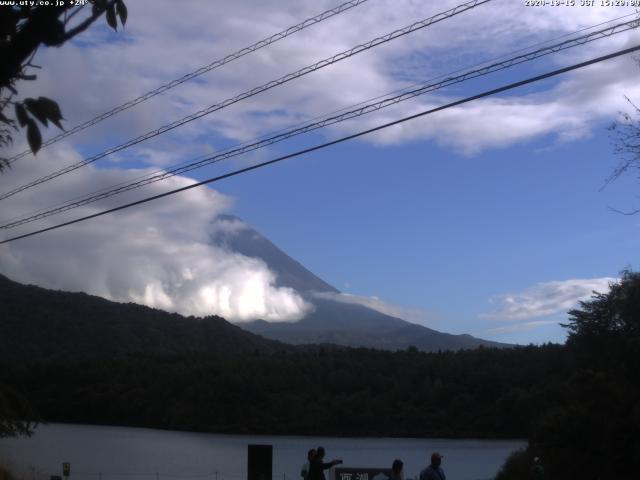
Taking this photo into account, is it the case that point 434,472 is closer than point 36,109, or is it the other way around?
point 36,109

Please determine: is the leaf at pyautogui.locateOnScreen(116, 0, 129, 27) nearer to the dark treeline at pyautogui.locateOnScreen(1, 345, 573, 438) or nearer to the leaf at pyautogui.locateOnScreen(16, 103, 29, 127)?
the leaf at pyautogui.locateOnScreen(16, 103, 29, 127)

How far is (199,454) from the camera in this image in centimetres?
4809

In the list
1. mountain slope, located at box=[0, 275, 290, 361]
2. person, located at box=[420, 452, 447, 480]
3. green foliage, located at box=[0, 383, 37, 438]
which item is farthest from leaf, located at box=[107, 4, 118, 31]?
mountain slope, located at box=[0, 275, 290, 361]

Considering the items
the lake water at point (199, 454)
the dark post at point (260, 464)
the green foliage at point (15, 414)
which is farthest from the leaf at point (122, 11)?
the lake water at point (199, 454)

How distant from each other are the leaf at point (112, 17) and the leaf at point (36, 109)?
0.60 m

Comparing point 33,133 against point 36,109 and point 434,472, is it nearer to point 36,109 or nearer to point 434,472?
point 36,109

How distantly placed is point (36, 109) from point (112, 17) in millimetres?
656

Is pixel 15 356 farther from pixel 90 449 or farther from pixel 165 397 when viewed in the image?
pixel 90 449

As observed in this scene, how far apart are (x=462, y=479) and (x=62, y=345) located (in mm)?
60691

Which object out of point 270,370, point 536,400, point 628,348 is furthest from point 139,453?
point 628,348

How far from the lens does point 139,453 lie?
155 feet

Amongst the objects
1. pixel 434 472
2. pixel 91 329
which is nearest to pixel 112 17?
pixel 434 472

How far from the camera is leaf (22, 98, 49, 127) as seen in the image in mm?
3564

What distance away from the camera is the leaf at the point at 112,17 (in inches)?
154
